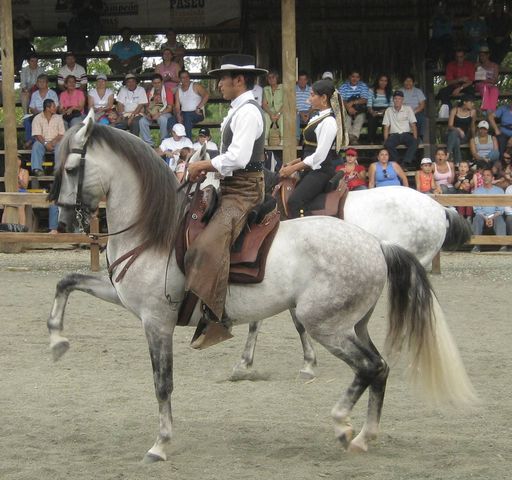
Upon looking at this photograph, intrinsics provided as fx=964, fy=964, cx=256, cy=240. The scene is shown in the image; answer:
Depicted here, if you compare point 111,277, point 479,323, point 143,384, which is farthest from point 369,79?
point 111,277

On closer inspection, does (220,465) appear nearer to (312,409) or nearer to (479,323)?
(312,409)

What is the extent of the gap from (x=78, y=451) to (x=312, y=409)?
186cm

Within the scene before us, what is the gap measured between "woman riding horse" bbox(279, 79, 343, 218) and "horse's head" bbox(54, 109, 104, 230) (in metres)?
3.26

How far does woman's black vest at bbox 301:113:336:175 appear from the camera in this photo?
29.3 feet

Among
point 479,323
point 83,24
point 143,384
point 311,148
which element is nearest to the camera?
point 143,384

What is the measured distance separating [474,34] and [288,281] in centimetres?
1422

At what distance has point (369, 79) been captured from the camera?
19641 mm

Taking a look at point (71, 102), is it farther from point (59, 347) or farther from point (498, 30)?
point (59, 347)

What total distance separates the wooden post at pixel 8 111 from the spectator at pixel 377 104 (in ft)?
20.9

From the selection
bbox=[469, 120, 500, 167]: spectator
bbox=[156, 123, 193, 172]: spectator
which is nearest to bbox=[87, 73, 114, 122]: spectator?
bbox=[156, 123, 193, 172]: spectator

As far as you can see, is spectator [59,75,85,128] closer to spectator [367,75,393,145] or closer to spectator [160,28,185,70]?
spectator [160,28,185,70]

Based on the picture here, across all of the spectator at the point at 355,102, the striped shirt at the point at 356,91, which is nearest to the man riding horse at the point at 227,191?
the spectator at the point at 355,102

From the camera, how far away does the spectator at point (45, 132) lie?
1714 cm

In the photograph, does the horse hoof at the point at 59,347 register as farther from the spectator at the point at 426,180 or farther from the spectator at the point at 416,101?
the spectator at the point at 416,101
